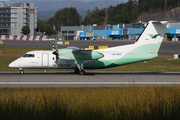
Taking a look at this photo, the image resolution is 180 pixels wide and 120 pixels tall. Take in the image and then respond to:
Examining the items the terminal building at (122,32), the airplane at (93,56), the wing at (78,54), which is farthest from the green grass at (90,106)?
the terminal building at (122,32)

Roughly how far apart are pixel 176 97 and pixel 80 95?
454 cm

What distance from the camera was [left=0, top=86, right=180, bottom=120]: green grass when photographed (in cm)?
924

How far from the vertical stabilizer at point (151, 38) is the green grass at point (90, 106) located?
14.7m

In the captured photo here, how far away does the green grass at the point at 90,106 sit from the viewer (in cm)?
924

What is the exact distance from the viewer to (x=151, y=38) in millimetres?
25531

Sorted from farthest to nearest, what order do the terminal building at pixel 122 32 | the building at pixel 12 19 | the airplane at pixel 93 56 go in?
1. the building at pixel 12 19
2. the terminal building at pixel 122 32
3. the airplane at pixel 93 56

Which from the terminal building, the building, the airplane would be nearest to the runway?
the airplane

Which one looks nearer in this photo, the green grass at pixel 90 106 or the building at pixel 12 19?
the green grass at pixel 90 106

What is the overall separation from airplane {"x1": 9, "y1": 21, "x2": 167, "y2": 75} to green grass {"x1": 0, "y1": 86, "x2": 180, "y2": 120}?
12834 mm

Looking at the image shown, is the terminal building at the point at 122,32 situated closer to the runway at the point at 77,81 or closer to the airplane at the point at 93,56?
the airplane at the point at 93,56

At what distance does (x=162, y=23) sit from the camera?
25.3 meters

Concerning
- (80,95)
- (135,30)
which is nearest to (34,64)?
(80,95)

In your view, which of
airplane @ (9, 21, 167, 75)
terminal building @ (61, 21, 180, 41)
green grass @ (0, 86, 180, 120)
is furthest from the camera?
terminal building @ (61, 21, 180, 41)

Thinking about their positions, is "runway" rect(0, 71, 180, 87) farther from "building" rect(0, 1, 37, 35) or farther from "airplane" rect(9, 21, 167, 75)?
"building" rect(0, 1, 37, 35)
